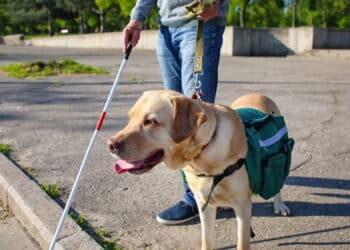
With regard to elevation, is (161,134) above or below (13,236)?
above

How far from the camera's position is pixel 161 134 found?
263 centimetres

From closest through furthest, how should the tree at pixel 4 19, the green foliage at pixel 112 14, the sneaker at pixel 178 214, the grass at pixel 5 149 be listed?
1. the sneaker at pixel 178 214
2. the grass at pixel 5 149
3. the green foliage at pixel 112 14
4. the tree at pixel 4 19

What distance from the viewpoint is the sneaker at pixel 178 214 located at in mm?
3574

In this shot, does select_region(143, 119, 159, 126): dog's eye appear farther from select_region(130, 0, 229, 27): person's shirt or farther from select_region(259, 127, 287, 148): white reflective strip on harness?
select_region(130, 0, 229, 27): person's shirt

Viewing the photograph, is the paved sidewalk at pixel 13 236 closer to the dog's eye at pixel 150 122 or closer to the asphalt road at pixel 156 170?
the asphalt road at pixel 156 170

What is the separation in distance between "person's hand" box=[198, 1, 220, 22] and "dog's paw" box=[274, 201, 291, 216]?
1655 millimetres

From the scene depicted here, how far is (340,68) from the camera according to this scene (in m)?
15.1

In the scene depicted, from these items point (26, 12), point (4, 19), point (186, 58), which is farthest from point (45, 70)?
point (4, 19)

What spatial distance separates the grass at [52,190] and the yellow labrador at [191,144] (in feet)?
5.22

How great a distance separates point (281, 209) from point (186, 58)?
1.49m

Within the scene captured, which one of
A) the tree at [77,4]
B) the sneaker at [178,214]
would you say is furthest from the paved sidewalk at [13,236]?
the tree at [77,4]

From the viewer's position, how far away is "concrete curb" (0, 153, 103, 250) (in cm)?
321

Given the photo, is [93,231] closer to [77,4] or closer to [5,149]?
[5,149]

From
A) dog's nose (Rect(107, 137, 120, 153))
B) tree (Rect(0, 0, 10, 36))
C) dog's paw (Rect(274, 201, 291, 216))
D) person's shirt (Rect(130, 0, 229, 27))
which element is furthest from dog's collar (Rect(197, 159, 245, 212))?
tree (Rect(0, 0, 10, 36))
